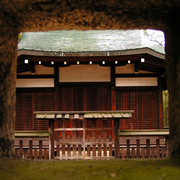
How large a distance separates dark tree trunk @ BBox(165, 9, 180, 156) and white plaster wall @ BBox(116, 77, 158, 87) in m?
5.78

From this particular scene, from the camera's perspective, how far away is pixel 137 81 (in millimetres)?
8359

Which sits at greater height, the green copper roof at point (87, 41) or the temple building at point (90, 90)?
the green copper roof at point (87, 41)

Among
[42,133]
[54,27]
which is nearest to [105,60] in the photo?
[42,133]

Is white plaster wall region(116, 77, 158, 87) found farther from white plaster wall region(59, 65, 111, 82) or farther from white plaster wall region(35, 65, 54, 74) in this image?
white plaster wall region(35, 65, 54, 74)

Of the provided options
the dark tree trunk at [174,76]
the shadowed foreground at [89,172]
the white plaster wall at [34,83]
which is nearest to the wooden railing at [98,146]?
the white plaster wall at [34,83]

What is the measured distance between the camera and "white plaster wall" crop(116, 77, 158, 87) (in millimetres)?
8328

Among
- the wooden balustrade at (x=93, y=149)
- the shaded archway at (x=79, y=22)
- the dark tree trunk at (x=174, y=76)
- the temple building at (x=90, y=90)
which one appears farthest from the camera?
the temple building at (x=90, y=90)

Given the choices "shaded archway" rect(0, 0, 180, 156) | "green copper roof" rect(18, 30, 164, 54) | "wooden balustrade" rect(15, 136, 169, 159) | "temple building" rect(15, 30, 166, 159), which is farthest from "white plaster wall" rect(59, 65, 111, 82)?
"shaded archway" rect(0, 0, 180, 156)

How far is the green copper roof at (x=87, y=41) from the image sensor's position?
7.85 meters

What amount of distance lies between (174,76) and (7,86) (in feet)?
6.49

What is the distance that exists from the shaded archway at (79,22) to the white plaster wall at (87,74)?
560 cm

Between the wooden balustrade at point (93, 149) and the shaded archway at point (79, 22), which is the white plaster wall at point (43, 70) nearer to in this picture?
the wooden balustrade at point (93, 149)

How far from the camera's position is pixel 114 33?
30.4 ft

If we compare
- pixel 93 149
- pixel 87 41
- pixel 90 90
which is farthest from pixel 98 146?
pixel 87 41
